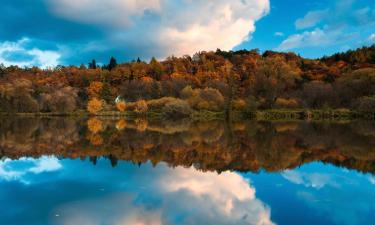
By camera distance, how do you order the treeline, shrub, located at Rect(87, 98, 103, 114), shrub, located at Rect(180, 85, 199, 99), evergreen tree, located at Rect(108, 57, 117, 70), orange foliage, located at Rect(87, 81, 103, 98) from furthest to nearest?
evergreen tree, located at Rect(108, 57, 117, 70) → orange foliage, located at Rect(87, 81, 103, 98) → shrub, located at Rect(87, 98, 103, 114) → shrub, located at Rect(180, 85, 199, 99) → the treeline

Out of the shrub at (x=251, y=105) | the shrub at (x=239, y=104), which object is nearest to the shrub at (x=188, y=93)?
the shrub at (x=239, y=104)

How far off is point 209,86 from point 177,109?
1281 centimetres

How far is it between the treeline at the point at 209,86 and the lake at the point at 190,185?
34.3 m

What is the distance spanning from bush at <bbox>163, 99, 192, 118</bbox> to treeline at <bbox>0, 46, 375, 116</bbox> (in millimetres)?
137

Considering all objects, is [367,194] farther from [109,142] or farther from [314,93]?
[314,93]

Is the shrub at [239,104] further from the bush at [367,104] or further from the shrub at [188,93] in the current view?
the bush at [367,104]

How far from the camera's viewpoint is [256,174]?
9.85 metres

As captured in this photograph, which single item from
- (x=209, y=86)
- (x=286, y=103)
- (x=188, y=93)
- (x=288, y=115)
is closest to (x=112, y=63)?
(x=209, y=86)

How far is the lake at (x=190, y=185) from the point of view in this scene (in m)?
6.38

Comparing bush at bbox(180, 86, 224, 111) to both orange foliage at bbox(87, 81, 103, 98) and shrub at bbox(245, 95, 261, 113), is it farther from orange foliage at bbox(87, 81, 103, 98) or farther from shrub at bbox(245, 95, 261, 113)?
orange foliage at bbox(87, 81, 103, 98)

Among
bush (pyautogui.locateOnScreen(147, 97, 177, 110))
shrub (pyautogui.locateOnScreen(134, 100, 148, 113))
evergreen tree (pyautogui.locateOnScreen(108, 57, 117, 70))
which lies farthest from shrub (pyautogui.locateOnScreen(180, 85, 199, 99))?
evergreen tree (pyautogui.locateOnScreen(108, 57, 117, 70))

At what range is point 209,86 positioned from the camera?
60062mm

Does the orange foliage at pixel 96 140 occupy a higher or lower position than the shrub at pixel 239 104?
lower

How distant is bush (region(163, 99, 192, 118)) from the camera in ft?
160
